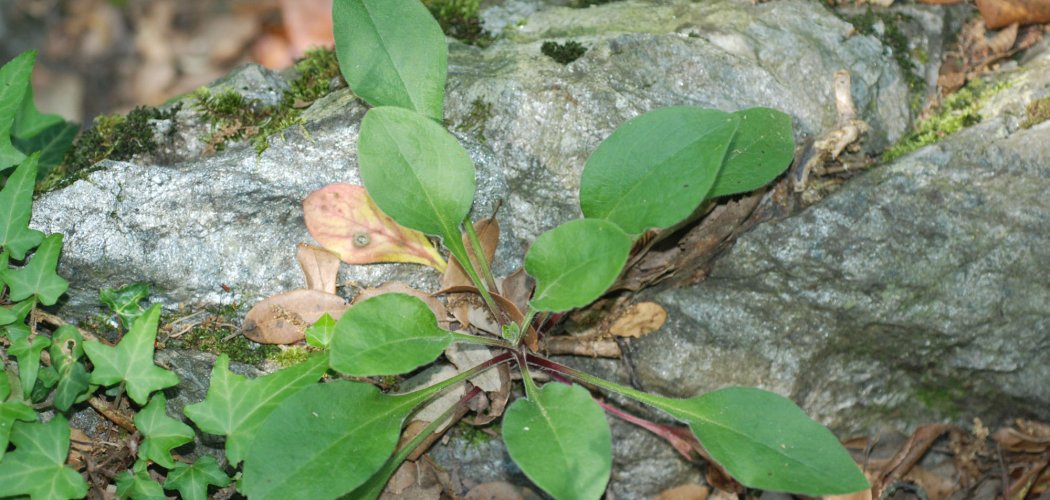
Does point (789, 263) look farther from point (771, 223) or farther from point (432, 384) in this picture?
point (432, 384)

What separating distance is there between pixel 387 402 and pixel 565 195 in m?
0.74

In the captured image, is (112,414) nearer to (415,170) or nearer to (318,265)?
(318,265)

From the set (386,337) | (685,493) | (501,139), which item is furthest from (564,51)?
(685,493)

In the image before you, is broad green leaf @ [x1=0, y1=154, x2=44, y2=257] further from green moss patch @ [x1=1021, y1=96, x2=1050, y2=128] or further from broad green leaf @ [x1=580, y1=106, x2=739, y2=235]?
green moss patch @ [x1=1021, y1=96, x2=1050, y2=128]

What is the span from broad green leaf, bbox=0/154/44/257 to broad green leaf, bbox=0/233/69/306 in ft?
0.18

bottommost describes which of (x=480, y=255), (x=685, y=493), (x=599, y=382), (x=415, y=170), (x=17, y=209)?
(x=685, y=493)

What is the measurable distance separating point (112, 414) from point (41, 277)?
367 mm

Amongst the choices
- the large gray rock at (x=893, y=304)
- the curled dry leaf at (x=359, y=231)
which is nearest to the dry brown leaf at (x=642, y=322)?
the large gray rock at (x=893, y=304)

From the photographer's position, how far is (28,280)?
1.92 metres

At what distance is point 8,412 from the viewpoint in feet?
5.92

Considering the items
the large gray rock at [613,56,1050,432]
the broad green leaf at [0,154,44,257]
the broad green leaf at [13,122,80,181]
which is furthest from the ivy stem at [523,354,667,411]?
the broad green leaf at [13,122,80,181]

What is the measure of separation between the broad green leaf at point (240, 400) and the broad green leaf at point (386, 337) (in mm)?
213

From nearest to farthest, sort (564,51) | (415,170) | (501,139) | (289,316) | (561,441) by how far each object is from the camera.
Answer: (561,441), (415,170), (289,316), (501,139), (564,51)

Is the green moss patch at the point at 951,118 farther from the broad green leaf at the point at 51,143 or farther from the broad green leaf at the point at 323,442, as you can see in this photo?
the broad green leaf at the point at 51,143
